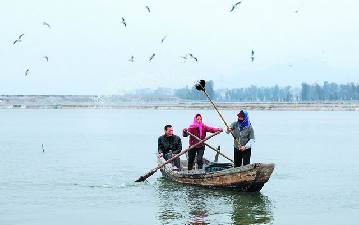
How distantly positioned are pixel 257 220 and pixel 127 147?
3410 cm

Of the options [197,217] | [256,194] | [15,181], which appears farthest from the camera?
[15,181]

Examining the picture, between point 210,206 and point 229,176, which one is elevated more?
point 229,176

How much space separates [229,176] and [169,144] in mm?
3554

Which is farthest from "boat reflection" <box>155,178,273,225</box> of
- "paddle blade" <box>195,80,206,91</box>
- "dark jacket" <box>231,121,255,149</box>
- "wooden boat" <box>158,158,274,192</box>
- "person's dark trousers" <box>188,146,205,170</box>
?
"paddle blade" <box>195,80,206,91</box>

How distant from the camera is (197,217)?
19094 millimetres

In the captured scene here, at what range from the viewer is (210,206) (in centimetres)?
2078

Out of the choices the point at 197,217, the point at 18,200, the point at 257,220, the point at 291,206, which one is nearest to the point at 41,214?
the point at 18,200

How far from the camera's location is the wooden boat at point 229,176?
70.2 feet

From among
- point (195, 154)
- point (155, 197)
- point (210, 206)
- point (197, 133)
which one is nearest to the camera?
point (210, 206)

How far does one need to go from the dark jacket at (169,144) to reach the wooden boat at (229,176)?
86cm

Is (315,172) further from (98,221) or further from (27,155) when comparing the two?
(27,155)

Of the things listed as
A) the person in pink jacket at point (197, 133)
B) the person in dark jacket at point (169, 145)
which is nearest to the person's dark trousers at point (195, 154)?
the person in pink jacket at point (197, 133)

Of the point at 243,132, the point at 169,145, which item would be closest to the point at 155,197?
the point at 169,145

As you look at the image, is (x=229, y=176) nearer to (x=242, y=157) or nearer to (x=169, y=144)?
(x=242, y=157)
